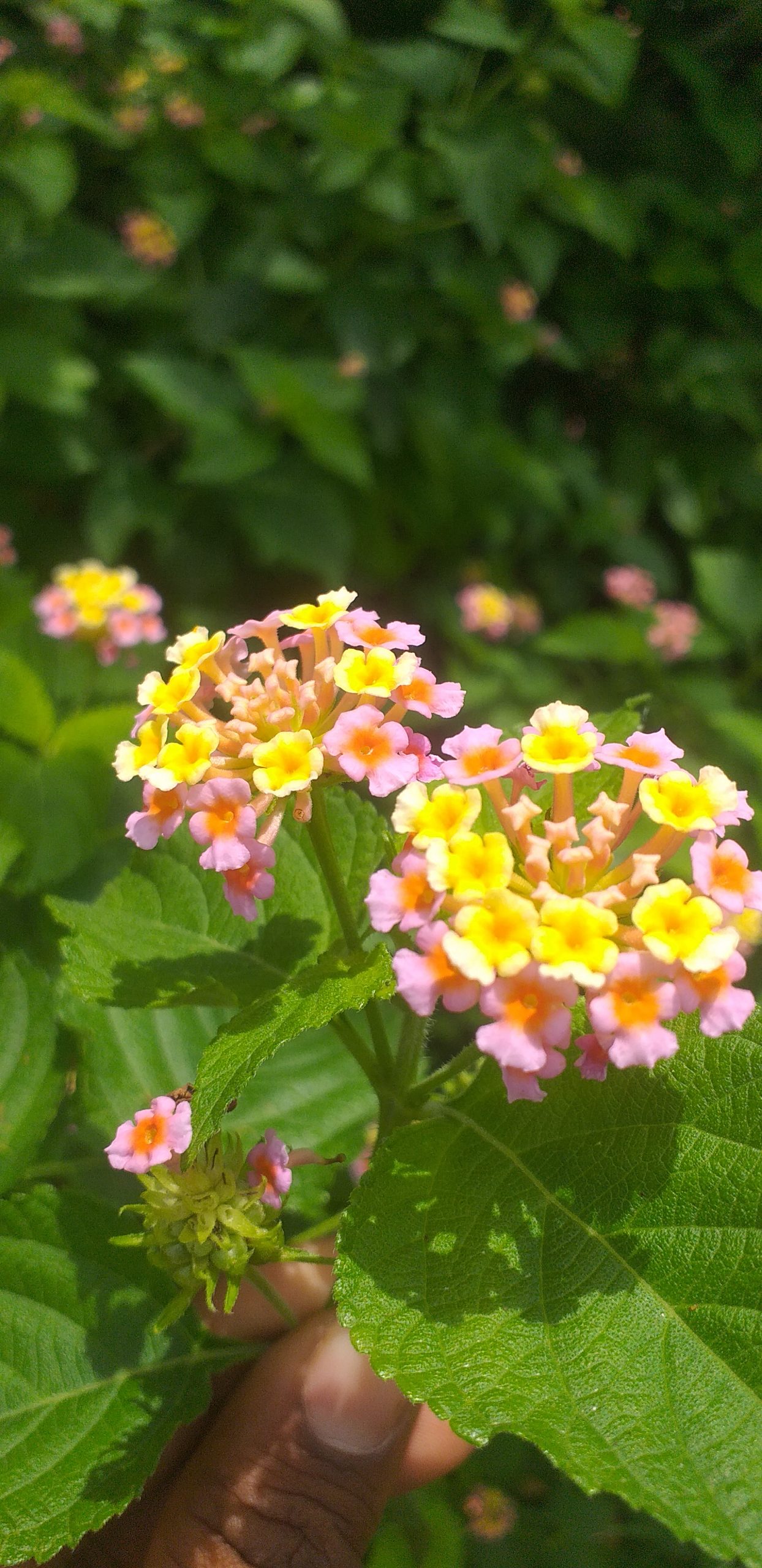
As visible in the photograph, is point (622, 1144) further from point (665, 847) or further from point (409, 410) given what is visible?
point (409, 410)

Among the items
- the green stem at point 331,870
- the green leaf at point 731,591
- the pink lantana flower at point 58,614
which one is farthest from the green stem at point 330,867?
the green leaf at point 731,591

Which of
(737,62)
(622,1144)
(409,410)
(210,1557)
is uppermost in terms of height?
(737,62)

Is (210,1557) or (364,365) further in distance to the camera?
(364,365)

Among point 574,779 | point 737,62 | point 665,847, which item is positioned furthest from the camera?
point 737,62

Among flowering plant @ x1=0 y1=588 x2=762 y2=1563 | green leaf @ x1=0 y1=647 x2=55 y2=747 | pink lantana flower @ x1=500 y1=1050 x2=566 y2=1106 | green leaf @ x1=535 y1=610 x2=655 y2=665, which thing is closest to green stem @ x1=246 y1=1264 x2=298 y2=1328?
flowering plant @ x1=0 y1=588 x2=762 y2=1563

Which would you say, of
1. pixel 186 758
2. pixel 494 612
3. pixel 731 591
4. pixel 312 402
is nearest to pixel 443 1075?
pixel 186 758

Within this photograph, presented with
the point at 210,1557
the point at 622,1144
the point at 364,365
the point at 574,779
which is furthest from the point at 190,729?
the point at 364,365
